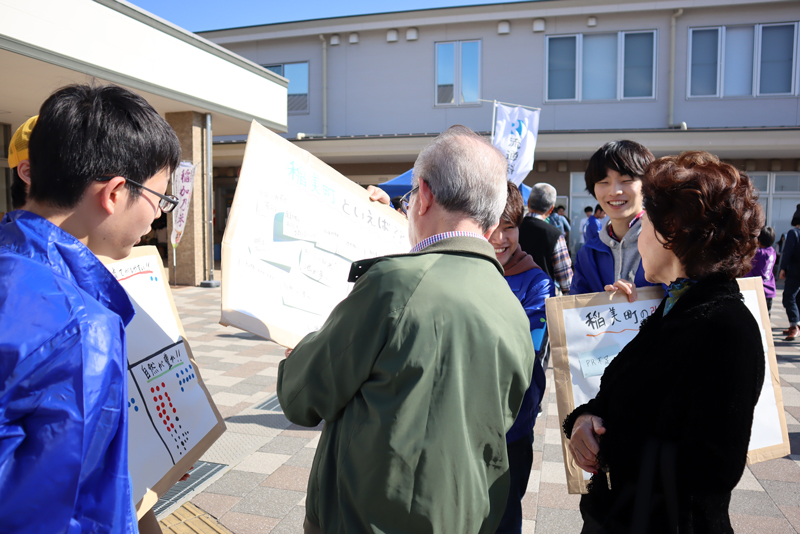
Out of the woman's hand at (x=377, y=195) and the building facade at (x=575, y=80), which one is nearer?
the woman's hand at (x=377, y=195)

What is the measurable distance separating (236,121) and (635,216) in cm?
1146

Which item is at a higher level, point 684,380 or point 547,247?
point 547,247

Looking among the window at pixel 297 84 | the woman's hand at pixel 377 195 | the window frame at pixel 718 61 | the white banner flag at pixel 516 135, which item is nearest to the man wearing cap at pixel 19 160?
the woman's hand at pixel 377 195

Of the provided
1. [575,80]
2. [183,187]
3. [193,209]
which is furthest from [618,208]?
[575,80]

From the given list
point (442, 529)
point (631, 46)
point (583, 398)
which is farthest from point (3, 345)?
point (631, 46)

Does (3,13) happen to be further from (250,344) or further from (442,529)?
(442,529)

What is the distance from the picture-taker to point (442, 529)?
1.24 meters

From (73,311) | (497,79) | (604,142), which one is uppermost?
(497,79)

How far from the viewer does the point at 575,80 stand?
14.6 m

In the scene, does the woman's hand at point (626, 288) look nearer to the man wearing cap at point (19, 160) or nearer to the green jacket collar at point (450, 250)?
the green jacket collar at point (450, 250)

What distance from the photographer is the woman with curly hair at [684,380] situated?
1371mm

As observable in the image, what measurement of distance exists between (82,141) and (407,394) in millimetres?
897

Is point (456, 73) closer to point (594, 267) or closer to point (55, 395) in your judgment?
point (594, 267)

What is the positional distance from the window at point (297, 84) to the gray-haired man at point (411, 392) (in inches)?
654
